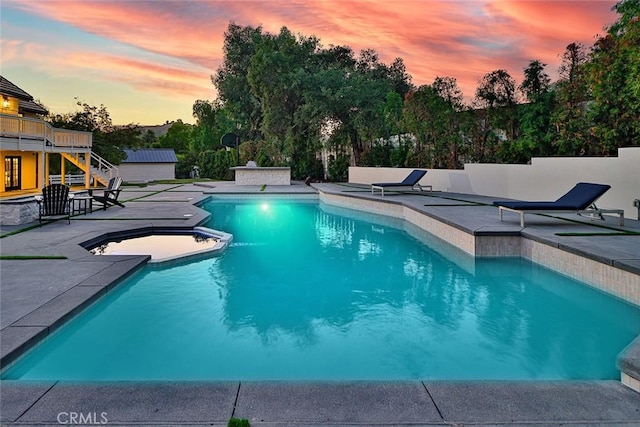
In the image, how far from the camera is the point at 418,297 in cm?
592

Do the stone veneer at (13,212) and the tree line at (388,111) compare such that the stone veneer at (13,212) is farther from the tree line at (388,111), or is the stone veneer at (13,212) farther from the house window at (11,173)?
the tree line at (388,111)

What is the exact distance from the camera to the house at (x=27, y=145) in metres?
14.7

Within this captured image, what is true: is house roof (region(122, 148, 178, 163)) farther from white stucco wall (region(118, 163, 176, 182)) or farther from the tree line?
the tree line

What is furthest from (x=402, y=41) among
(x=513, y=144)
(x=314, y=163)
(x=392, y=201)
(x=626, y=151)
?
(x=314, y=163)

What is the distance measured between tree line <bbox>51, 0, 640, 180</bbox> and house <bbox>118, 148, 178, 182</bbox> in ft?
5.52

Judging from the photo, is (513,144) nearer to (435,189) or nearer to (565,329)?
(435,189)

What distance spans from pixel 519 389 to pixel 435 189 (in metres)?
16.6

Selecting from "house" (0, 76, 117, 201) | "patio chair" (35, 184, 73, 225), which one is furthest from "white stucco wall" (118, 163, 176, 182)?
"patio chair" (35, 184, 73, 225)

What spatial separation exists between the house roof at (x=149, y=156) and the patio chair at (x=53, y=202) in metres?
23.8

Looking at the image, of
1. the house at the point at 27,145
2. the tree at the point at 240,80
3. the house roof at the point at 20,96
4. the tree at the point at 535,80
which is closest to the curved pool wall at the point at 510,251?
the tree at the point at 535,80

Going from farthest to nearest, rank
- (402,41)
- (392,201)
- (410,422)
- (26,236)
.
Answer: (402,41) → (392,201) → (26,236) → (410,422)

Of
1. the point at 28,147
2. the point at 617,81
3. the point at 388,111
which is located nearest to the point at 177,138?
the point at 388,111

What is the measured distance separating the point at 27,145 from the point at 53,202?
6.58 metres

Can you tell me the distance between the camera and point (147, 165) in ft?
110
